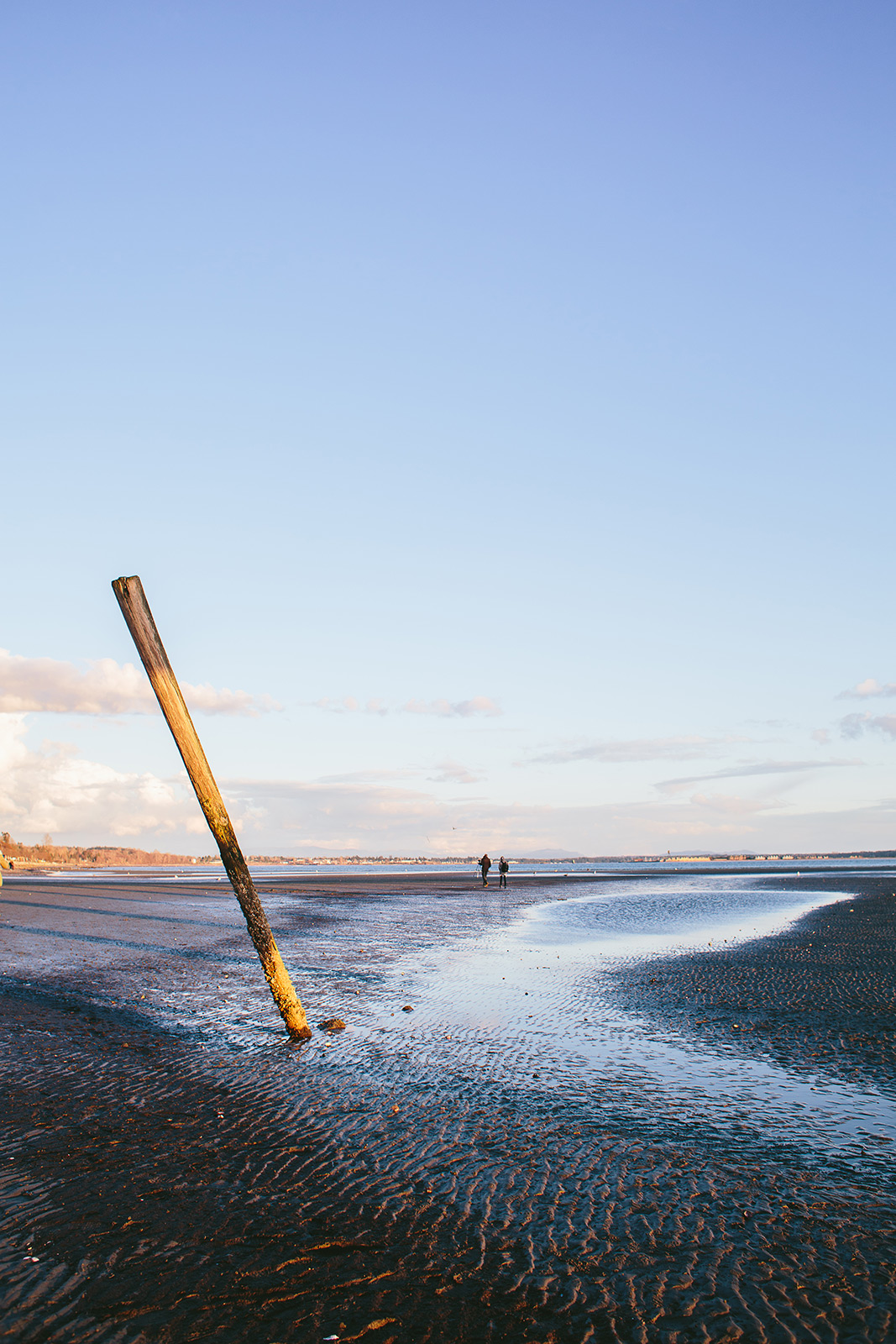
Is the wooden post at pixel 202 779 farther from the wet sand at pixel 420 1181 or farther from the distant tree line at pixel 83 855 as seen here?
the distant tree line at pixel 83 855

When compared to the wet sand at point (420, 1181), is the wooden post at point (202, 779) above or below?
above

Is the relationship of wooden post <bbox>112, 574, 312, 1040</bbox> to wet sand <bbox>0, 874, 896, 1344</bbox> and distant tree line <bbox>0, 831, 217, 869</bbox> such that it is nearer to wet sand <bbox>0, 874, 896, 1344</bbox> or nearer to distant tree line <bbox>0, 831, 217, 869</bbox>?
wet sand <bbox>0, 874, 896, 1344</bbox>

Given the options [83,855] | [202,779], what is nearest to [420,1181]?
[202,779]

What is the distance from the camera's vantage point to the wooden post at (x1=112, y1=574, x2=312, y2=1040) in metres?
10.4

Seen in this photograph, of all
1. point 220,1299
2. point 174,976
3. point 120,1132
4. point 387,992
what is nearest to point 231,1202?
point 220,1299

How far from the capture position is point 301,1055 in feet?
33.4

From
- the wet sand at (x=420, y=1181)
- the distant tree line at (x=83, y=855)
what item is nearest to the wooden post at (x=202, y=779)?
the wet sand at (x=420, y=1181)

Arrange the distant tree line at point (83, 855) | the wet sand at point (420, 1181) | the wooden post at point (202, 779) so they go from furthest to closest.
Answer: the distant tree line at point (83, 855) → the wooden post at point (202, 779) → the wet sand at point (420, 1181)

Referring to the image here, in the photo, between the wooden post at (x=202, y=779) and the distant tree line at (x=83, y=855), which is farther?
the distant tree line at (x=83, y=855)

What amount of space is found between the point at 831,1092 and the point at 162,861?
188777 mm

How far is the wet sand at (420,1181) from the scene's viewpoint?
4641mm

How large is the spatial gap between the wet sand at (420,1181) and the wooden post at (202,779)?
72 centimetres

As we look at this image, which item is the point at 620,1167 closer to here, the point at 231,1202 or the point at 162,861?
the point at 231,1202

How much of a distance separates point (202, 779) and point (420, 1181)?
5.86 metres
